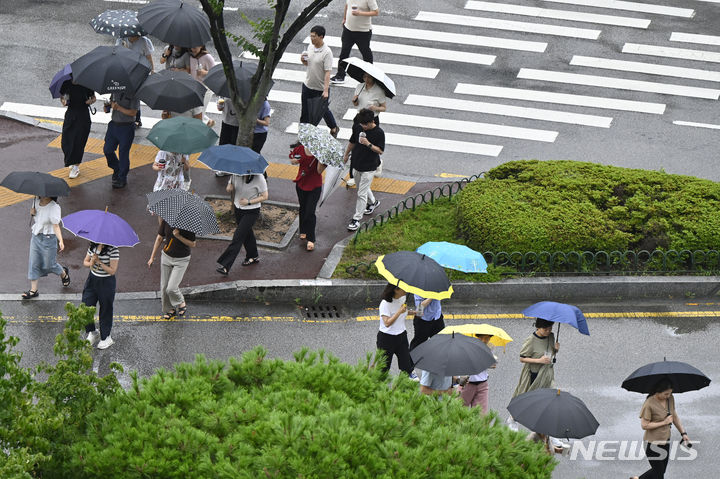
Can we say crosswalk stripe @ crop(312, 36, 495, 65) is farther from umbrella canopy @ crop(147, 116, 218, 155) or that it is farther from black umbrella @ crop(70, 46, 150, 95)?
umbrella canopy @ crop(147, 116, 218, 155)

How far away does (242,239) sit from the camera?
1359 cm

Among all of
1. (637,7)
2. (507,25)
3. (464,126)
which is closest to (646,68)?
(507,25)

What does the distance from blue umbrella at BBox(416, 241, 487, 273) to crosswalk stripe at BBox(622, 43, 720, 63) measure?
37.4 ft

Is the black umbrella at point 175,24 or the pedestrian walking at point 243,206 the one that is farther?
the black umbrella at point 175,24

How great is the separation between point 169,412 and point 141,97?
9186 mm

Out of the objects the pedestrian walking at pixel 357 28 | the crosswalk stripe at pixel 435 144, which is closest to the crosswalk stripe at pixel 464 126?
the crosswalk stripe at pixel 435 144

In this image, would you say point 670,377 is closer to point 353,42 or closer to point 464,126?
point 464,126

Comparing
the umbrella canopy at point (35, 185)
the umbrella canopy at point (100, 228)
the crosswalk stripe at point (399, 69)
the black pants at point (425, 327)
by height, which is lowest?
the black pants at point (425, 327)

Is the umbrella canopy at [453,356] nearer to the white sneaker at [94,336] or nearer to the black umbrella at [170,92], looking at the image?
the white sneaker at [94,336]

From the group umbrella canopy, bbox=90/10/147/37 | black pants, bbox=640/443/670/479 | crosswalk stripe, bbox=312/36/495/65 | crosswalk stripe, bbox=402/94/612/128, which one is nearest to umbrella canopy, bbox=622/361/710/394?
black pants, bbox=640/443/670/479

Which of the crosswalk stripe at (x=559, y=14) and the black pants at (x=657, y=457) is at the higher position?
the crosswalk stripe at (x=559, y=14)

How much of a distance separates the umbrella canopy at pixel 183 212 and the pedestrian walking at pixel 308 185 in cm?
207

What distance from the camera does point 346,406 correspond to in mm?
6531

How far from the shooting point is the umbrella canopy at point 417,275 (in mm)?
10672
